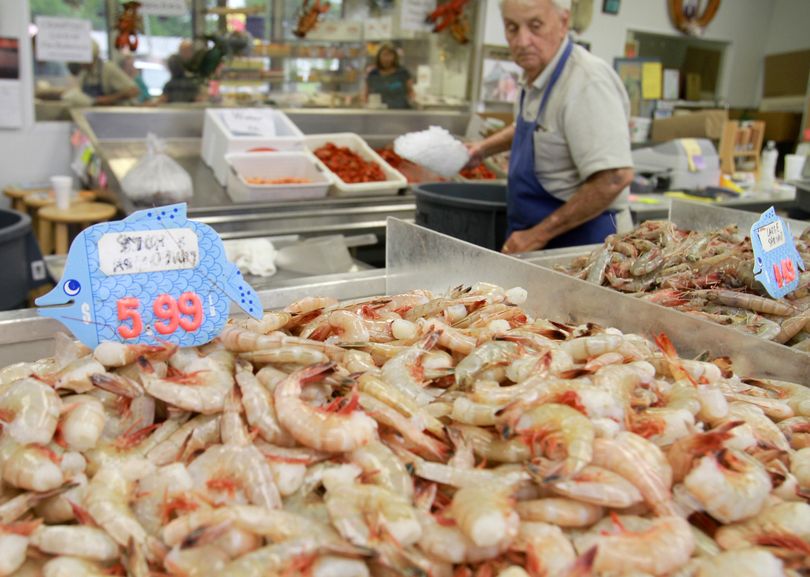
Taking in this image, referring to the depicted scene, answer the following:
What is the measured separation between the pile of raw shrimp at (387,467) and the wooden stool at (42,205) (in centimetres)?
366

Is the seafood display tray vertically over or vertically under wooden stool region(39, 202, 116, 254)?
over

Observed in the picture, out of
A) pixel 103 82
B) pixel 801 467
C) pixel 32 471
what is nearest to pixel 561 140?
pixel 801 467

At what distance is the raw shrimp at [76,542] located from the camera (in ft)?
3.10

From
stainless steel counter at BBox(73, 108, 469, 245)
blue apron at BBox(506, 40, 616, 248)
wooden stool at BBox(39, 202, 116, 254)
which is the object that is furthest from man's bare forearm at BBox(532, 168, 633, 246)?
wooden stool at BBox(39, 202, 116, 254)

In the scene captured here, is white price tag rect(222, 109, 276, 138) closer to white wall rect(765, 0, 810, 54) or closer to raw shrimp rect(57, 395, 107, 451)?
raw shrimp rect(57, 395, 107, 451)

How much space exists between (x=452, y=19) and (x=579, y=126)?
4343 millimetres

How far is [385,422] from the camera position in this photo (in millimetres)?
1162

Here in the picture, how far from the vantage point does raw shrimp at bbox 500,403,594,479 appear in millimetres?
1027

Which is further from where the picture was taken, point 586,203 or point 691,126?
point 691,126

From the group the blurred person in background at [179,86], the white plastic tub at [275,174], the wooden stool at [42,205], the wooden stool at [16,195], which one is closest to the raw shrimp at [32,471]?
the white plastic tub at [275,174]

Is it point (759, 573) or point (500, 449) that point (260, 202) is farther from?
point (759, 573)

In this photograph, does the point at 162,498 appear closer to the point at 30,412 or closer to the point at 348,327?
the point at 30,412

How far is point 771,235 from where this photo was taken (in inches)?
78.0

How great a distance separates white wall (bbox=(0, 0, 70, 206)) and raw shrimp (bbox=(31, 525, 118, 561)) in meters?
5.02
